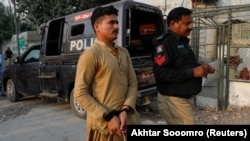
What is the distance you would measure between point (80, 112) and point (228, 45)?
3.56 meters

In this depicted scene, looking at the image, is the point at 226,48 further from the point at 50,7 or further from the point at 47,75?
the point at 50,7

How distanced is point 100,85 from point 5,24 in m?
36.1

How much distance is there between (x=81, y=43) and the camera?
698 cm

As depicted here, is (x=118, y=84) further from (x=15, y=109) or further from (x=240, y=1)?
(x=240, y=1)

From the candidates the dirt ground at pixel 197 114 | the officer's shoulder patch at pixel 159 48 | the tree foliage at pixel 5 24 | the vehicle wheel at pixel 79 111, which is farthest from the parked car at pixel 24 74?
the tree foliage at pixel 5 24

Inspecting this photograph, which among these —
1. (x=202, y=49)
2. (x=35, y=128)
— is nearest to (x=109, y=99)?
(x=35, y=128)

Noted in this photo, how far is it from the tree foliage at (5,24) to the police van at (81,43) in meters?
28.3

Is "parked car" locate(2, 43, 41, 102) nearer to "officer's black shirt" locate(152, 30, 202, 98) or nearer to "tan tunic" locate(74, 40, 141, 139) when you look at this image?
"officer's black shirt" locate(152, 30, 202, 98)

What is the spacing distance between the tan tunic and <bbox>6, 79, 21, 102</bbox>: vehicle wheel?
24.7ft

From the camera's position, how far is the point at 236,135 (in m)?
2.45

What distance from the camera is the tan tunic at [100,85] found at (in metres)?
2.35

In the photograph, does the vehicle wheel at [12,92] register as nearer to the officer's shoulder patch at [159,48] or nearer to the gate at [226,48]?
the gate at [226,48]

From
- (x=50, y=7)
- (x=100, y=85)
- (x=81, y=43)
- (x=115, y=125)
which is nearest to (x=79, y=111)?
(x=81, y=43)

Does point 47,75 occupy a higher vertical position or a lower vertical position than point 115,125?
lower
